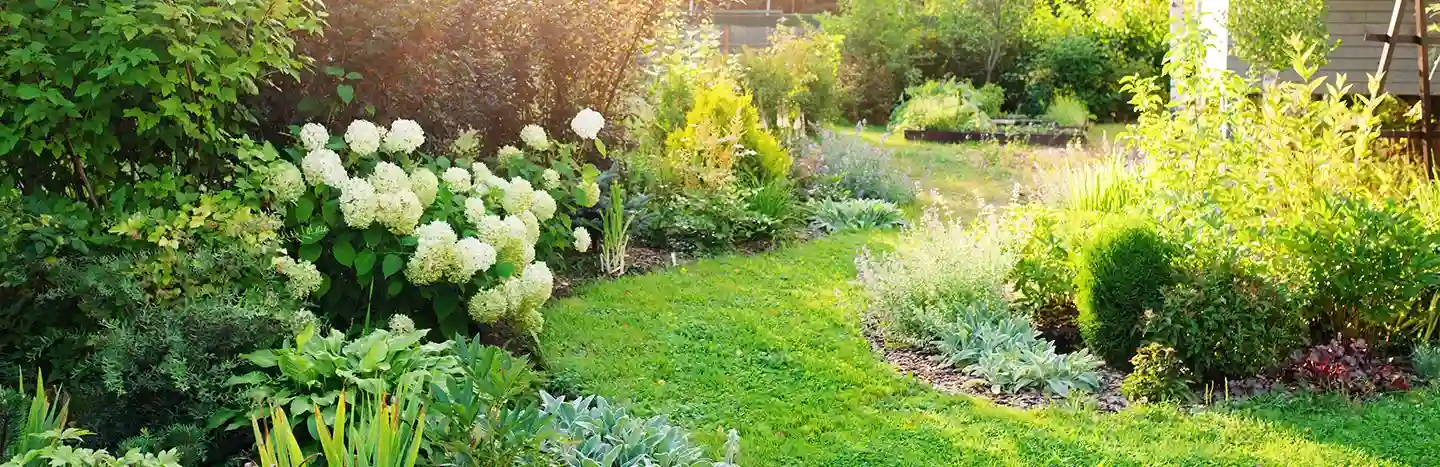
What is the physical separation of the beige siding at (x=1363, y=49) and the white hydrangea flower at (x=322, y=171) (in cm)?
812

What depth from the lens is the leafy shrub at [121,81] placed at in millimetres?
3715

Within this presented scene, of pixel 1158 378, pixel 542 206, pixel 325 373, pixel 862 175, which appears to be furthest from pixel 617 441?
pixel 862 175

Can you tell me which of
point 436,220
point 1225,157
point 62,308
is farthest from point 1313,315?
point 62,308

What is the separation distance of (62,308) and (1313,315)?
489cm

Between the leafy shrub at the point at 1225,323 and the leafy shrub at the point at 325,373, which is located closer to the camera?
the leafy shrub at the point at 325,373

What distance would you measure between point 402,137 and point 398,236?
0.63m

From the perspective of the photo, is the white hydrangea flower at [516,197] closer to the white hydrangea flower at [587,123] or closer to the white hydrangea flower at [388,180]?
the white hydrangea flower at [388,180]

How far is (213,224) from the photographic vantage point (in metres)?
3.86

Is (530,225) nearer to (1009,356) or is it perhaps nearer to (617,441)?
(617,441)

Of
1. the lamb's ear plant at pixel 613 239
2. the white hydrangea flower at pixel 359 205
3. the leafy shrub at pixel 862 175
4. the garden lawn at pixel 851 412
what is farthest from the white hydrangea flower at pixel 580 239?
the leafy shrub at pixel 862 175

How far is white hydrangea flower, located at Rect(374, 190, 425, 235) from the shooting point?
13.9 ft

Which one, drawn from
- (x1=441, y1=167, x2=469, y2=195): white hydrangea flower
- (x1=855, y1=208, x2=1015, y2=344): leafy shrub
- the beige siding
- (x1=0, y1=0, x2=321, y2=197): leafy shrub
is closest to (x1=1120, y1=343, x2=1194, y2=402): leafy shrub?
(x1=855, y1=208, x2=1015, y2=344): leafy shrub

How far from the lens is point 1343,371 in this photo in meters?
4.36

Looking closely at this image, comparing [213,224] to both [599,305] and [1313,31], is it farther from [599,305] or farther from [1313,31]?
[1313,31]
